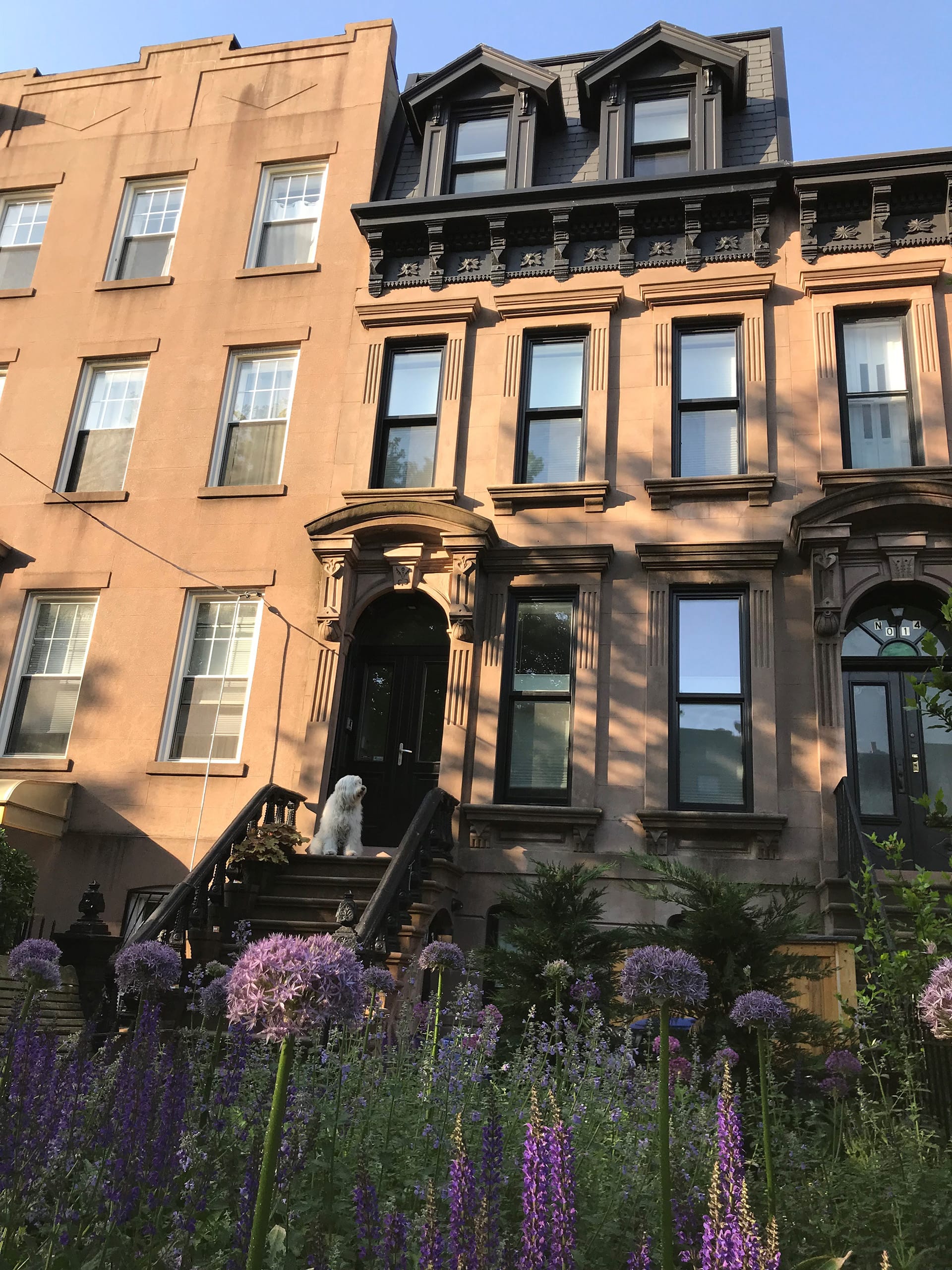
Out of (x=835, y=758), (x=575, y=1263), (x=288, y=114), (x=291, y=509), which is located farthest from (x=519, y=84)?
(x=575, y=1263)

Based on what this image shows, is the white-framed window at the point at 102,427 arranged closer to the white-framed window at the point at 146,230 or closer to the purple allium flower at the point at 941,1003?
the white-framed window at the point at 146,230

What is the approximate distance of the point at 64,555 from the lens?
13.7m

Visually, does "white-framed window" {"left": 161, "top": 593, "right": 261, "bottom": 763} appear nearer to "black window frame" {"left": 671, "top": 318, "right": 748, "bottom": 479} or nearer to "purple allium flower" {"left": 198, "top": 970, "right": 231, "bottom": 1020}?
"black window frame" {"left": 671, "top": 318, "right": 748, "bottom": 479}

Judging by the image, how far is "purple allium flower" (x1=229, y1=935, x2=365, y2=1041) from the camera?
8.05 ft

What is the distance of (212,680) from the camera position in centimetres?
1283

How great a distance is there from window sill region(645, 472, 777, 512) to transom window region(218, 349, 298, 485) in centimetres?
508

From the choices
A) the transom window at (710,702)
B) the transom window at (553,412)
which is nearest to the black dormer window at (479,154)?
the transom window at (553,412)

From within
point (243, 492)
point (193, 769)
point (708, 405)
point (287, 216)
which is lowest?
point (193, 769)

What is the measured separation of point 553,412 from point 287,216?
558cm

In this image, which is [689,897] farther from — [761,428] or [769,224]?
[769,224]

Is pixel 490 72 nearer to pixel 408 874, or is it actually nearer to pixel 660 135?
pixel 660 135

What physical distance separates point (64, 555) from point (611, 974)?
990 cm

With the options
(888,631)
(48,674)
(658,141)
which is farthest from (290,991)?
(658,141)

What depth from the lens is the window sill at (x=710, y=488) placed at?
38.5 ft
